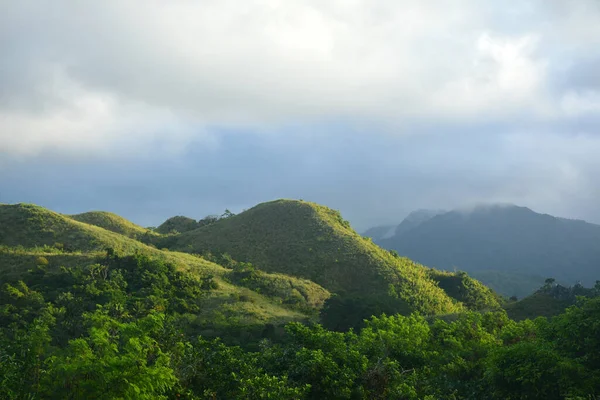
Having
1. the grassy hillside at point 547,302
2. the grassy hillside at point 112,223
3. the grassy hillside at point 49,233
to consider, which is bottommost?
the grassy hillside at point 547,302

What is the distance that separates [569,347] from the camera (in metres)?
24.4

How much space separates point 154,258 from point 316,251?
31363 mm

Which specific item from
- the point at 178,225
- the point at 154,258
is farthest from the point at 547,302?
the point at 178,225

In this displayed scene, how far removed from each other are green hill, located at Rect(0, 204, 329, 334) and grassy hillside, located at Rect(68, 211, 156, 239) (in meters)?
18.6

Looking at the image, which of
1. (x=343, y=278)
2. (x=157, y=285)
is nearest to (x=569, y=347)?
(x=157, y=285)

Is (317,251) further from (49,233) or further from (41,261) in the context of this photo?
(41,261)

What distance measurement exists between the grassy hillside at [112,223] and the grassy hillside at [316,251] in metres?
9.00

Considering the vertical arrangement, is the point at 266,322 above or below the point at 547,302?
below

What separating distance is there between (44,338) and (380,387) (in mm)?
15462

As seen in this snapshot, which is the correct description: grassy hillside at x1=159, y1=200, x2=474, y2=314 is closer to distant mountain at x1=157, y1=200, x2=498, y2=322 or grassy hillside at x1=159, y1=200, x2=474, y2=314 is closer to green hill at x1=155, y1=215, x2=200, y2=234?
distant mountain at x1=157, y1=200, x2=498, y2=322

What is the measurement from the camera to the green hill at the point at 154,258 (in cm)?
5272

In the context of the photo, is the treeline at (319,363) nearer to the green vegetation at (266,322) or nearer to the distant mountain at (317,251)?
the green vegetation at (266,322)

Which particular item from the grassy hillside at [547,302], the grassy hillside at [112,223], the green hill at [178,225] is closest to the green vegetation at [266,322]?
the grassy hillside at [547,302]

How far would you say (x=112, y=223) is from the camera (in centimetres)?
10181
